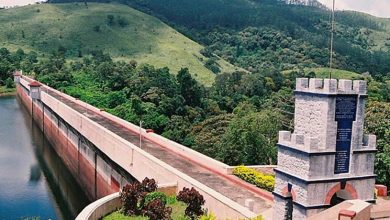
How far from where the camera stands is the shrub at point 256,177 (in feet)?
83.1

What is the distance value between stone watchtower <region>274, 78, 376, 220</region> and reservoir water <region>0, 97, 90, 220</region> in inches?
752

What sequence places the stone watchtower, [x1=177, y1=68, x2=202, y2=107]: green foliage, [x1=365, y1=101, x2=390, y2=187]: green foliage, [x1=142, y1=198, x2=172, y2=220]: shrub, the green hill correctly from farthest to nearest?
the green hill, [x1=177, y1=68, x2=202, y2=107]: green foliage, [x1=365, y1=101, x2=390, y2=187]: green foliage, [x1=142, y1=198, x2=172, y2=220]: shrub, the stone watchtower

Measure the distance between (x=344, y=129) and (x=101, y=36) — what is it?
136 meters

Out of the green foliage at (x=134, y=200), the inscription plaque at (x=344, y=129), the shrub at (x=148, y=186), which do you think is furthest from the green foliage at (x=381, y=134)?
the green foliage at (x=134, y=200)

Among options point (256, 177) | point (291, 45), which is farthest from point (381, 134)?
point (291, 45)

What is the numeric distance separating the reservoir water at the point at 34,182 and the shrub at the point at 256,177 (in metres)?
12.5

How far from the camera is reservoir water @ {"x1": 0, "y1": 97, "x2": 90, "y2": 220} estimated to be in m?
35.4

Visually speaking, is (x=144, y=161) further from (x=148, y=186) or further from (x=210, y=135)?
(x=210, y=135)

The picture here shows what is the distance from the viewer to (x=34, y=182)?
42719mm

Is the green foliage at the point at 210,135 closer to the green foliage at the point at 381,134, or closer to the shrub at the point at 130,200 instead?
the green foliage at the point at 381,134

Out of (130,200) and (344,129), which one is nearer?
(344,129)

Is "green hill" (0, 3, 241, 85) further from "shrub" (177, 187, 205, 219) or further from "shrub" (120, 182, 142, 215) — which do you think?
"shrub" (177, 187, 205, 219)

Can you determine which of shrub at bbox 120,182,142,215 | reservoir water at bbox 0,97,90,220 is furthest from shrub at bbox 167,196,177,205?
reservoir water at bbox 0,97,90,220

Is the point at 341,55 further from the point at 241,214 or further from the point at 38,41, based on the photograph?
the point at 241,214
